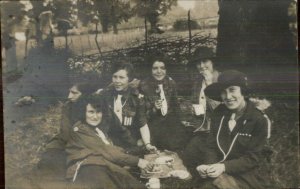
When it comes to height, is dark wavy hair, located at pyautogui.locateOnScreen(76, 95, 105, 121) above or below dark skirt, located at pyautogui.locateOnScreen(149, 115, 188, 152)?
above

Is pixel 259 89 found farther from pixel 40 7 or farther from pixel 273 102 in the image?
pixel 40 7

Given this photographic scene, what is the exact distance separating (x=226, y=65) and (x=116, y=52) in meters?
0.36

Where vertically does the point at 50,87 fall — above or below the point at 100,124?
above

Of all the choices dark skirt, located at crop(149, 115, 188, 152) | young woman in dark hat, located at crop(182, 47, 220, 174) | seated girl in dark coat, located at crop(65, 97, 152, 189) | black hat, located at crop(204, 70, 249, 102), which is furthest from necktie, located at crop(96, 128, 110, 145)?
black hat, located at crop(204, 70, 249, 102)

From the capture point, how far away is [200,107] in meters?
1.32

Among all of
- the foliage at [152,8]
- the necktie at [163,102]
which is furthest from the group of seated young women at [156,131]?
the foliage at [152,8]

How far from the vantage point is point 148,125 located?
1315mm

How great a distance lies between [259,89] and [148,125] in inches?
14.9

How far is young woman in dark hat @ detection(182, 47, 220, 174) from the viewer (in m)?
1.31

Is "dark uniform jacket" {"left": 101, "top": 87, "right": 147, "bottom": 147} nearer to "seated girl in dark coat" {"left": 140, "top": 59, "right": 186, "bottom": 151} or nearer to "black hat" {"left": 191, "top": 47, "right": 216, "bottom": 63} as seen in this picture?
"seated girl in dark coat" {"left": 140, "top": 59, "right": 186, "bottom": 151}

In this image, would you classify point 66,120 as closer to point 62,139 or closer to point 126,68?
point 62,139

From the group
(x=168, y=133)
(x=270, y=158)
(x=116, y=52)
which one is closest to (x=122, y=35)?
(x=116, y=52)

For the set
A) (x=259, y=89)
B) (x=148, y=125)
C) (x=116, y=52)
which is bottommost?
(x=148, y=125)

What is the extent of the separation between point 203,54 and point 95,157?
48cm
